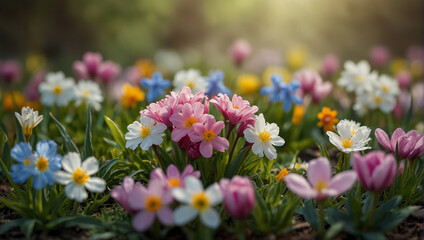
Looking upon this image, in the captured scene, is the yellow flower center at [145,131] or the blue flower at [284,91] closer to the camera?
the yellow flower center at [145,131]

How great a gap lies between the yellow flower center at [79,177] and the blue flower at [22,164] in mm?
160

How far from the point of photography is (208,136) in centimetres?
180

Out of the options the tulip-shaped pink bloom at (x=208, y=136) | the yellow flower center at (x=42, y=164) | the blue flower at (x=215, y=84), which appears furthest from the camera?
the blue flower at (x=215, y=84)

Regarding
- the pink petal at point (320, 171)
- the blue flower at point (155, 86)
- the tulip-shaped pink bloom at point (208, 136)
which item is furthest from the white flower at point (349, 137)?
the blue flower at point (155, 86)

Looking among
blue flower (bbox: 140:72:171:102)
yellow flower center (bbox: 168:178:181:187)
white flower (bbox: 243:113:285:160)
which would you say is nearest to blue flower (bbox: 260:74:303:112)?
blue flower (bbox: 140:72:171:102)

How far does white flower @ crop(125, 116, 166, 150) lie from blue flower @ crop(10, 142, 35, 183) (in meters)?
0.43

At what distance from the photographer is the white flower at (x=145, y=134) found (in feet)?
6.13

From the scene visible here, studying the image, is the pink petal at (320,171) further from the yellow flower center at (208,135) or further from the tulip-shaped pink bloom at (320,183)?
the yellow flower center at (208,135)

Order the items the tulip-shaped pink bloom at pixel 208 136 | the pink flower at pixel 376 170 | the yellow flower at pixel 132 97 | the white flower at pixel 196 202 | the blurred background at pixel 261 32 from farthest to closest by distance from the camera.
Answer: the blurred background at pixel 261 32, the yellow flower at pixel 132 97, the tulip-shaped pink bloom at pixel 208 136, the pink flower at pixel 376 170, the white flower at pixel 196 202

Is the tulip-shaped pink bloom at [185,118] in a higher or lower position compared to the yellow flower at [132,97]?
lower

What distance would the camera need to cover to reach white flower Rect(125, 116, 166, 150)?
187 cm

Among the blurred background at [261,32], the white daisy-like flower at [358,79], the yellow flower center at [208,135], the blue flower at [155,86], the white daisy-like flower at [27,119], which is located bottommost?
the yellow flower center at [208,135]

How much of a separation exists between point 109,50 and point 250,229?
29.1ft

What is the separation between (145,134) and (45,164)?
45 cm
